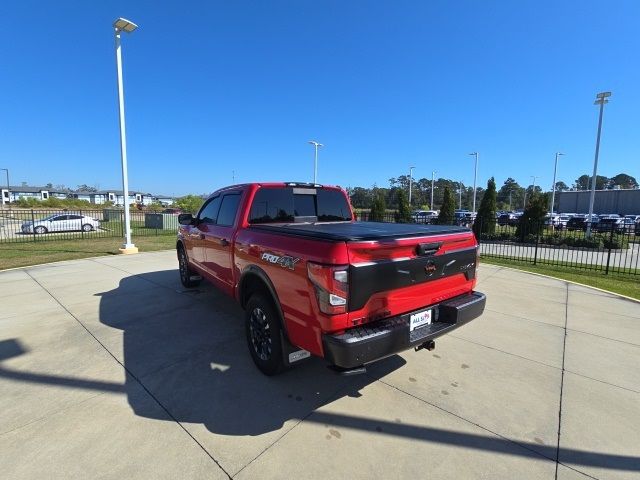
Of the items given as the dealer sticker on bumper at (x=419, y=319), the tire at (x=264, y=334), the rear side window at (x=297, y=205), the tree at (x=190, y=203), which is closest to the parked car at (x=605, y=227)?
the rear side window at (x=297, y=205)

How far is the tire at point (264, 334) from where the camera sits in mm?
3051

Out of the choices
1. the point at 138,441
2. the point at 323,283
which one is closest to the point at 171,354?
the point at 138,441

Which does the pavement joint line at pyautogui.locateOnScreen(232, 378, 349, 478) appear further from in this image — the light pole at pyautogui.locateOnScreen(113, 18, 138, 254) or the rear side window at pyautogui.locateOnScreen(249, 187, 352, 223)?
the light pole at pyautogui.locateOnScreen(113, 18, 138, 254)

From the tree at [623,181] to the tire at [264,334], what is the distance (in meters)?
155

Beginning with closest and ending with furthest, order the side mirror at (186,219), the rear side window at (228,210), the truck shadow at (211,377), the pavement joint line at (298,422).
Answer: the pavement joint line at (298,422)
the truck shadow at (211,377)
the rear side window at (228,210)
the side mirror at (186,219)

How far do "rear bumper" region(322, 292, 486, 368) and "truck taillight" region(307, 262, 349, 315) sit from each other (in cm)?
21

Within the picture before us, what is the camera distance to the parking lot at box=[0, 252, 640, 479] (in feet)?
7.51

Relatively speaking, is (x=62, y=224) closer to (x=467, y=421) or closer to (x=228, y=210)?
(x=228, y=210)

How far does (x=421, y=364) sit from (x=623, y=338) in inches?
124

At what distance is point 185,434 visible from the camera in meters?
2.54

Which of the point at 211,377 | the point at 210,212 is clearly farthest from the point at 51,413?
the point at 210,212

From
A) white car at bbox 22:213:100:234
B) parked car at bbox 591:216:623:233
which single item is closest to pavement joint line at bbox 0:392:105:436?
parked car at bbox 591:216:623:233

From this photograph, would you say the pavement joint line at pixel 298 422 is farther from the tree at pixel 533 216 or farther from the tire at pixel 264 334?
the tree at pixel 533 216

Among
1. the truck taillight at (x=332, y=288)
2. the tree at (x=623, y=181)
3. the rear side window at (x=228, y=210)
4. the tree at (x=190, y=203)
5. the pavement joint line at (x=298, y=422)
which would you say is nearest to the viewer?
Result: the pavement joint line at (x=298, y=422)
